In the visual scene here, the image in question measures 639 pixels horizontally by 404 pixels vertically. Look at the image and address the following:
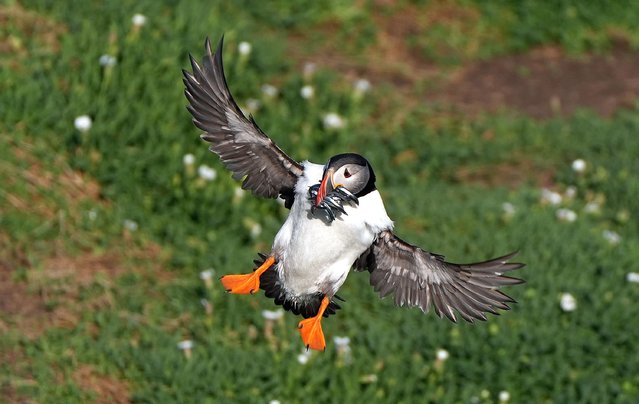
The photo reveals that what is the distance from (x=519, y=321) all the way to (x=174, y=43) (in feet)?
11.3

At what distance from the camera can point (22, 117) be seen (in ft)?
24.7

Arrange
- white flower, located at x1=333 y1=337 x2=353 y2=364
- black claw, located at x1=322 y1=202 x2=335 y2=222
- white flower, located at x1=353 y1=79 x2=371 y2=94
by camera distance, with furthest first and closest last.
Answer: white flower, located at x1=353 y1=79 x2=371 y2=94
white flower, located at x1=333 y1=337 x2=353 y2=364
black claw, located at x1=322 y1=202 x2=335 y2=222

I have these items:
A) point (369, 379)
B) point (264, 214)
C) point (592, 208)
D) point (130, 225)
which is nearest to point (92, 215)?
point (130, 225)

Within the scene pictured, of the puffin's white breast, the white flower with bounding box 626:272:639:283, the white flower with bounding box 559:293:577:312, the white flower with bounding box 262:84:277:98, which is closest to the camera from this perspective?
the puffin's white breast

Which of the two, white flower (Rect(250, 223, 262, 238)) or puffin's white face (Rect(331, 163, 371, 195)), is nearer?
puffin's white face (Rect(331, 163, 371, 195))

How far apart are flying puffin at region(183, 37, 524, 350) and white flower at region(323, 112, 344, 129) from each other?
13.0ft

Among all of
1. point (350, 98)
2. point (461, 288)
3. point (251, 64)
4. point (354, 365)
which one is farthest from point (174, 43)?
point (461, 288)

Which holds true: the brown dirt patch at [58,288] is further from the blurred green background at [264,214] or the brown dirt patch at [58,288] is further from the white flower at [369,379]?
the white flower at [369,379]

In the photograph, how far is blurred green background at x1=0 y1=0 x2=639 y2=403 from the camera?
6332 mm

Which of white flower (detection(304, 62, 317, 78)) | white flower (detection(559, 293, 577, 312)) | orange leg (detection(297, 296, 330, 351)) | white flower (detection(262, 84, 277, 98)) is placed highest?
white flower (detection(304, 62, 317, 78))

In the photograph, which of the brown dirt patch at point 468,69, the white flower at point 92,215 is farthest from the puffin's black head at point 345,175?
the brown dirt patch at point 468,69

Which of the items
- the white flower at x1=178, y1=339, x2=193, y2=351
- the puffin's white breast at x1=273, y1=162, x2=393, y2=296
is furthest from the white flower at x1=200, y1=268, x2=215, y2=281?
the puffin's white breast at x1=273, y1=162, x2=393, y2=296

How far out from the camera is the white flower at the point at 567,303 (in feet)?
22.3

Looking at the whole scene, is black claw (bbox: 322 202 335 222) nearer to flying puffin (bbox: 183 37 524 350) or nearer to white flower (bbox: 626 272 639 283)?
flying puffin (bbox: 183 37 524 350)
